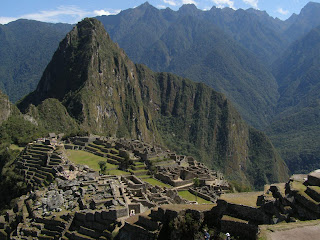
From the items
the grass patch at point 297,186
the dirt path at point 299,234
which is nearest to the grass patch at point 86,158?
the grass patch at point 297,186

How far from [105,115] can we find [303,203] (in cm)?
18303

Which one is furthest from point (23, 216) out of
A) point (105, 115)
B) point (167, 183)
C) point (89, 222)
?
point (105, 115)

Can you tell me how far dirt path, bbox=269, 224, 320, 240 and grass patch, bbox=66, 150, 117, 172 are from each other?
152ft

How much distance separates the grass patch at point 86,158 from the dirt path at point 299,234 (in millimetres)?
46246

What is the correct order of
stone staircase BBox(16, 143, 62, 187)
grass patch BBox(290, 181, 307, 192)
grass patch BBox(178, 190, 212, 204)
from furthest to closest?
grass patch BBox(178, 190, 212, 204) → stone staircase BBox(16, 143, 62, 187) → grass patch BBox(290, 181, 307, 192)

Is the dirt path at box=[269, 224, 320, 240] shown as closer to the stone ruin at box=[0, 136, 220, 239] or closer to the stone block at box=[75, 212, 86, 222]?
the stone ruin at box=[0, 136, 220, 239]

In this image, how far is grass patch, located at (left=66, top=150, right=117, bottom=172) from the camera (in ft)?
202

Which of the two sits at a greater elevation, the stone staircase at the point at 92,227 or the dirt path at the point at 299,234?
the dirt path at the point at 299,234

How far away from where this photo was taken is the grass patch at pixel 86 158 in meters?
61.6

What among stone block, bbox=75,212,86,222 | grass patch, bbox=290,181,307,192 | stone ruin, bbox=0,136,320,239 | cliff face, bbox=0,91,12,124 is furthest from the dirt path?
cliff face, bbox=0,91,12,124

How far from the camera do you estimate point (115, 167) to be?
6400 centimetres

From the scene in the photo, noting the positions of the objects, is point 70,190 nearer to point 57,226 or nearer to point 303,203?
point 57,226

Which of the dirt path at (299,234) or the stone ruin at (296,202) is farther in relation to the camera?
the stone ruin at (296,202)

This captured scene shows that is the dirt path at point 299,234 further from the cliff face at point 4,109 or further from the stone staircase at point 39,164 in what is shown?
the cliff face at point 4,109
